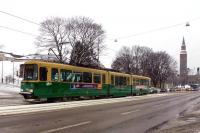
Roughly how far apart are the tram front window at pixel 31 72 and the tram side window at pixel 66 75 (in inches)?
116

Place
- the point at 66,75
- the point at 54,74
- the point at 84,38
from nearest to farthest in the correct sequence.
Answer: the point at 54,74, the point at 66,75, the point at 84,38

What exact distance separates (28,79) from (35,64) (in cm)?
128

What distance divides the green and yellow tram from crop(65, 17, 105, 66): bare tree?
24894 millimetres

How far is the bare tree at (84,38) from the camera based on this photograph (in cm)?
7169

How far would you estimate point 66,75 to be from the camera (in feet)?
110

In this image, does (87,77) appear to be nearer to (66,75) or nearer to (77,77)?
(77,77)

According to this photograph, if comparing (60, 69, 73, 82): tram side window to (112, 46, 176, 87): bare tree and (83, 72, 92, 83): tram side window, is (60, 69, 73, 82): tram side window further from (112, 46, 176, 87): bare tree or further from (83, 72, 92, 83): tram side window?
(112, 46, 176, 87): bare tree

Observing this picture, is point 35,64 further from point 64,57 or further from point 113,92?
point 64,57

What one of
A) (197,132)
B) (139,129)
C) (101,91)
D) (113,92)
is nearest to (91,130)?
(139,129)

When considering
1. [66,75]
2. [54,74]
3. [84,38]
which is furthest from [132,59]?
[54,74]

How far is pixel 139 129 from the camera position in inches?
563

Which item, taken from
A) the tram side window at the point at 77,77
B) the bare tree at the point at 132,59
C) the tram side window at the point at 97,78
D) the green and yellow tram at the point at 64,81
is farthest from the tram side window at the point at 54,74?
the bare tree at the point at 132,59

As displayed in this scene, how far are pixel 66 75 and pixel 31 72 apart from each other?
13.0ft

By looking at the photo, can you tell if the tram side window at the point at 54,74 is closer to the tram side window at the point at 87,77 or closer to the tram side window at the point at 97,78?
the tram side window at the point at 87,77
